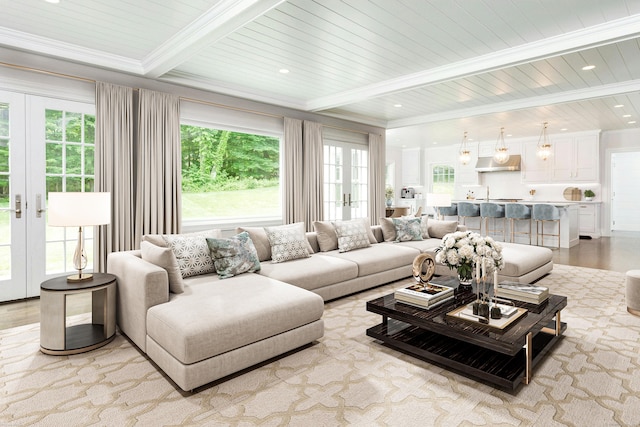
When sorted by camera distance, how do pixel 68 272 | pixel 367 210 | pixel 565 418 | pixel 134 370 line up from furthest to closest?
pixel 367 210 < pixel 68 272 < pixel 134 370 < pixel 565 418

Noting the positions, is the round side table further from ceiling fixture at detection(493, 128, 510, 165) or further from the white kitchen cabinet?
the white kitchen cabinet

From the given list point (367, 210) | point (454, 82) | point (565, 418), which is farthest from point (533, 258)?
point (367, 210)

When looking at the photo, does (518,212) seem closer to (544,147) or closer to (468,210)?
(468,210)

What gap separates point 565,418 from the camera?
185cm

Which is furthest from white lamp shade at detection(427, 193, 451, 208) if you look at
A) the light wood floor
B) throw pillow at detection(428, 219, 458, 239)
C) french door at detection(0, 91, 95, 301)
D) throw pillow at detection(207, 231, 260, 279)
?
french door at detection(0, 91, 95, 301)

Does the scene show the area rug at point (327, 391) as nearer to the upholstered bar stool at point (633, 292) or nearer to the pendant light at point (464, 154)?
the upholstered bar stool at point (633, 292)

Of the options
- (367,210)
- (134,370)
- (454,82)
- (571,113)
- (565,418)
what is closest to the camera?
(565,418)

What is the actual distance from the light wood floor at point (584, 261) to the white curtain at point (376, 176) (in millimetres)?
3243

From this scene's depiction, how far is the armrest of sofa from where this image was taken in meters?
2.46

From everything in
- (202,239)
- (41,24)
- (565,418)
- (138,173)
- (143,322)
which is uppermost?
(41,24)

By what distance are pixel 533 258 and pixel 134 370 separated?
438cm

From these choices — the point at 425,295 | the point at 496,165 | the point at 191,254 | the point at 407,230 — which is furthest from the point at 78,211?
the point at 496,165

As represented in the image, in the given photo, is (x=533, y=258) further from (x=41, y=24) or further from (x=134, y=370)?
(x=41, y=24)

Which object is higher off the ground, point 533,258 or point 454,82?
point 454,82
